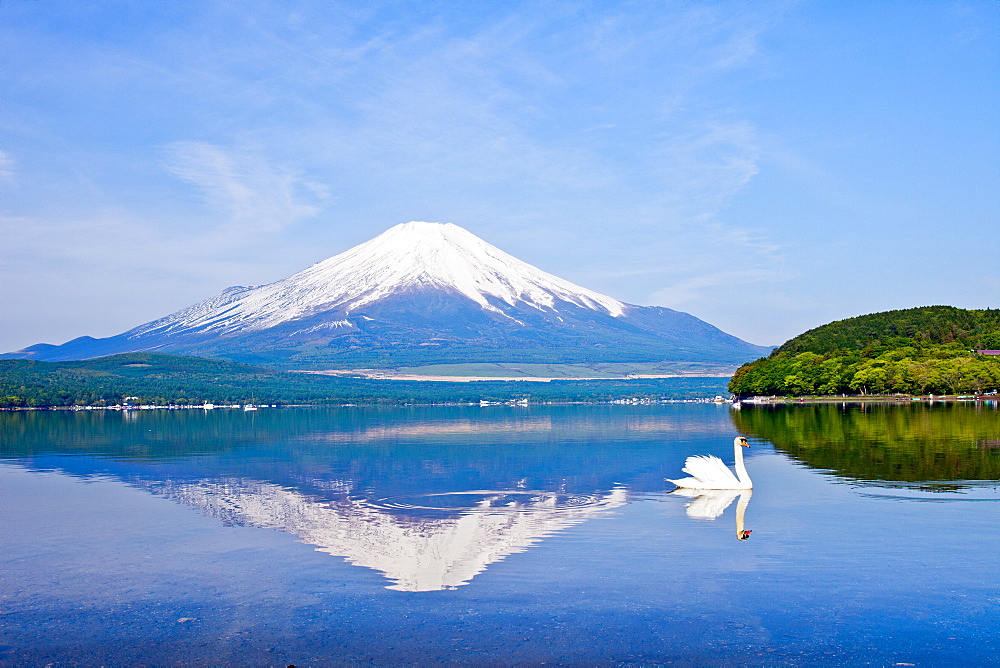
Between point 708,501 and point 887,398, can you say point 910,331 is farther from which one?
point 708,501

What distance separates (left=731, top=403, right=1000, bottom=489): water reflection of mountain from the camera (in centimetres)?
2537

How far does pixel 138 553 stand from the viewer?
55.8 ft

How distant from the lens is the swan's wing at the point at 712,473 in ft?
78.5

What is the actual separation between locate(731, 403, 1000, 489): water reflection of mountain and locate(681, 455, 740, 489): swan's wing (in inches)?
146

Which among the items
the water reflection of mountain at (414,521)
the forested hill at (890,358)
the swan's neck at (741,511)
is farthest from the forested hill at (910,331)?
the water reflection of mountain at (414,521)

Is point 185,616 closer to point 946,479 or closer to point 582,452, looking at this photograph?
point 946,479

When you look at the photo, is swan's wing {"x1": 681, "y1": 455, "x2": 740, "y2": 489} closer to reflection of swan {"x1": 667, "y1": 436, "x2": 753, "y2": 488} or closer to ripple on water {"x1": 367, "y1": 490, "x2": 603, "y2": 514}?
reflection of swan {"x1": 667, "y1": 436, "x2": 753, "y2": 488}

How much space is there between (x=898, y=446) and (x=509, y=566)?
23953 millimetres

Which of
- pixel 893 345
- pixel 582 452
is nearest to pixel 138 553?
pixel 582 452

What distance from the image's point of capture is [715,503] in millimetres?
21750

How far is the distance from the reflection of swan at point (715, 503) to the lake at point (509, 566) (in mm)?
95

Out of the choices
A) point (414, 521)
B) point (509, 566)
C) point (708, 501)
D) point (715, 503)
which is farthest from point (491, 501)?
point (509, 566)

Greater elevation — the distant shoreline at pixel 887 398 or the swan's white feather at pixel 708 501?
the distant shoreline at pixel 887 398

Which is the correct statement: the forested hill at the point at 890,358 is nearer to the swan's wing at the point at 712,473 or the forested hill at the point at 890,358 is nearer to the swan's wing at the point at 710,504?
the swan's wing at the point at 712,473
